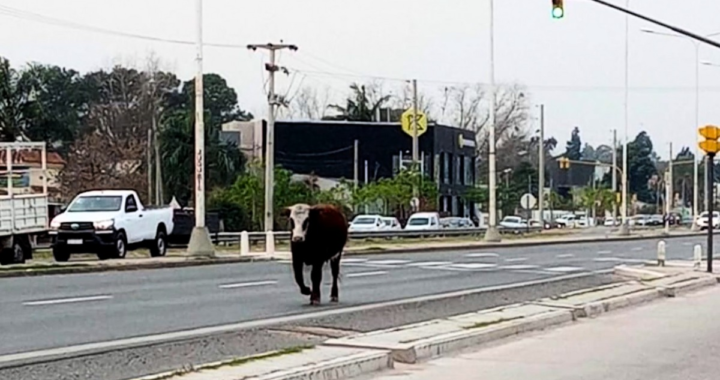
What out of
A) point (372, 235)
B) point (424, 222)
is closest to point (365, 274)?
point (372, 235)

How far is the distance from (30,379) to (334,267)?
972 cm

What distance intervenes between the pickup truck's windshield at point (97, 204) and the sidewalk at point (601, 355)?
1987 centimetres

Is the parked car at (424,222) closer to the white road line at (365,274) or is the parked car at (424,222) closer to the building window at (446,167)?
the building window at (446,167)

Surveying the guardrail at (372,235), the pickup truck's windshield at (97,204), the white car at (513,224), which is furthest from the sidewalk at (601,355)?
the white car at (513,224)

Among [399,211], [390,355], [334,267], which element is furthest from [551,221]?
[390,355]

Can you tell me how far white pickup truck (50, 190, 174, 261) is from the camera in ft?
117

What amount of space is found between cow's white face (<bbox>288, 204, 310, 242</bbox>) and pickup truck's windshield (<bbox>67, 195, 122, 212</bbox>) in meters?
17.4

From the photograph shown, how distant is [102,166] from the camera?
75188 mm

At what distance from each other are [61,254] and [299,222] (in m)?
17.4

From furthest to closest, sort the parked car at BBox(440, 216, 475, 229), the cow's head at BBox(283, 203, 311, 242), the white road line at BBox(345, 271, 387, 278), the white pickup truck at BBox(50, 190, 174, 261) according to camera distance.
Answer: the parked car at BBox(440, 216, 475, 229)
the white pickup truck at BBox(50, 190, 174, 261)
the white road line at BBox(345, 271, 387, 278)
the cow's head at BBox(283, 203, 311, 242)

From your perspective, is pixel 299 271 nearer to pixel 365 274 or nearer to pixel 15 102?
pixel 365 274

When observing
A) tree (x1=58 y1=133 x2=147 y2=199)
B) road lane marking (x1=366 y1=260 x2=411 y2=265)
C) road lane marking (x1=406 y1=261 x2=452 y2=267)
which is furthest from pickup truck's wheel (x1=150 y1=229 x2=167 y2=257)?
tree (x1=58 y1=133 x2=147 y2=199)

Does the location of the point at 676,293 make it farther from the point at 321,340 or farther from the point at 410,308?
the point at 321,340

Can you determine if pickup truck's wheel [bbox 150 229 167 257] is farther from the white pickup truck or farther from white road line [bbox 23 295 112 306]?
white road line [bbox 23 295 112 306]
